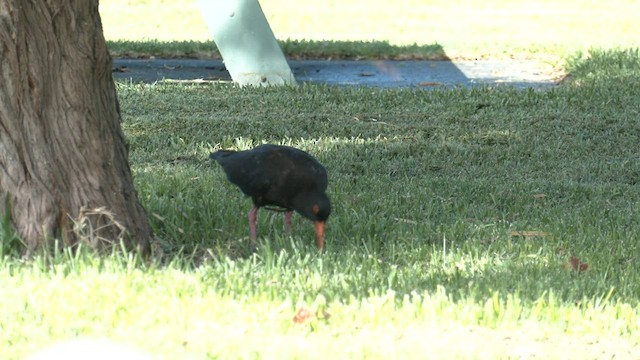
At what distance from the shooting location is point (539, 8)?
2145 cm

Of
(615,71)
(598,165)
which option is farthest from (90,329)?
(615,71)

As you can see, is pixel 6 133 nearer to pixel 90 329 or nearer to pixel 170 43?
pixel 90 329

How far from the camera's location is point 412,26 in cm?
1891

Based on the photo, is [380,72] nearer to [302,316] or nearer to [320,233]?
[320,233]

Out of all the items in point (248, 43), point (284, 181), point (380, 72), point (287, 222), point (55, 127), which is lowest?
point (287, 222)

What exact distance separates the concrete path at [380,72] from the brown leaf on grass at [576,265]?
23.4ft

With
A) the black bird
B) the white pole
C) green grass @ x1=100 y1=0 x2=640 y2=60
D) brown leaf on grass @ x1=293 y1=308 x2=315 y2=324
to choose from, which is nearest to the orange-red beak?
the black bird

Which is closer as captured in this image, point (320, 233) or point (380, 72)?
point (320, 233)

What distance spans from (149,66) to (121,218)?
9.29 meters

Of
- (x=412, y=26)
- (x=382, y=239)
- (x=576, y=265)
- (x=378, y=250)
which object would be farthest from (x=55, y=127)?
(x=412, y=26)

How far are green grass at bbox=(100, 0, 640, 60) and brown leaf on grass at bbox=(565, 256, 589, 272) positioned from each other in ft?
30.3

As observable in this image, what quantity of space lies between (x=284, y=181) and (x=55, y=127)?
1.26 metres

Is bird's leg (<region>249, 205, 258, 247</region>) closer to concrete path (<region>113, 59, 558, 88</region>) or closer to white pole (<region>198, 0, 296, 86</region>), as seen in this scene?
white pole (<region>198, 0, 296, 86</region>)

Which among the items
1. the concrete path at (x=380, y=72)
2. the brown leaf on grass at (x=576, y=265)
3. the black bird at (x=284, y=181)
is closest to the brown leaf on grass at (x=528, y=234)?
the brown leaf on grass at (x=576, y=265)
